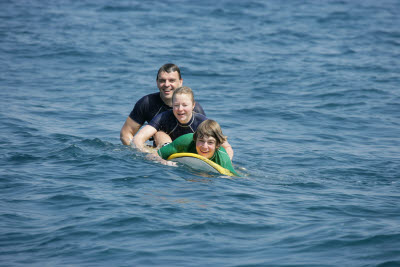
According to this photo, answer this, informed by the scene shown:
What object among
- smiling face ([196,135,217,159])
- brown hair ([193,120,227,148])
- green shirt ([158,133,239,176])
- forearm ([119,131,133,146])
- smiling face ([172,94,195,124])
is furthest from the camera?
forearm ([119,131,133,146])

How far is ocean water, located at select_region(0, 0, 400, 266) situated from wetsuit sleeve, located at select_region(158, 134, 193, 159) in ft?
0.81

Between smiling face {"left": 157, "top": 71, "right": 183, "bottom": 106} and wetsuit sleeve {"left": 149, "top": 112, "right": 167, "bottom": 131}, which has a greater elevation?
smiling face {"left": 157, "top": 71, "right": 183, "bottom": 106}

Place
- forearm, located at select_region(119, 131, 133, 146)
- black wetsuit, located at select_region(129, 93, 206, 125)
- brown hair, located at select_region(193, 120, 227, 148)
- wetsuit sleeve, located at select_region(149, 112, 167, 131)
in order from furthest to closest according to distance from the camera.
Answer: forearm, located at select_region(119, 131, 133, 146)
black wetsuit, located at select_region(129, 93, 206, 125)
wetsuit sleeve, located at select_region(149, 112, 167, 131)
brown hair, located at select_region(193, 120, 227, 148)

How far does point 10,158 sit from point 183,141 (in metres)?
2.91

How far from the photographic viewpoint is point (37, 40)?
71.1ft

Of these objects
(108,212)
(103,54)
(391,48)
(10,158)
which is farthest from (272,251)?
(391,48)

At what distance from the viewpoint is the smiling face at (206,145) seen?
27.3ft

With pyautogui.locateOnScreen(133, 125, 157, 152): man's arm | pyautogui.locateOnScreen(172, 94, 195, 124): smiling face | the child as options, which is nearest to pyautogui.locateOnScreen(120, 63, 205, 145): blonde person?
pyautogui.locateOnScreen(133, 125, 157, 152): man's arm

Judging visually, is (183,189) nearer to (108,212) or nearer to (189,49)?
(108,212)

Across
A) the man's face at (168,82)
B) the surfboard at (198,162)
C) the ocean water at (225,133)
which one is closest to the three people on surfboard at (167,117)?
the man's face at (168,82)

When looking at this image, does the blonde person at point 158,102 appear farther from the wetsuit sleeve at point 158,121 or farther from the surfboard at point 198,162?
the surfboard at point 198,162

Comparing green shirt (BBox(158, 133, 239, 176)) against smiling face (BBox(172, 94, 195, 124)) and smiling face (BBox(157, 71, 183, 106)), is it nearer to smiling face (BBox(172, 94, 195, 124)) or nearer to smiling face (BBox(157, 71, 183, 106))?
smiling face (BBox(172, 94, 195, 124))

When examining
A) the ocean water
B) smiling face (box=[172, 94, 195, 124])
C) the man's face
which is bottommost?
the ocean water

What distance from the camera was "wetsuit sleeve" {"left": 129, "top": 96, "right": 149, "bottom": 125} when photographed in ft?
33.8
